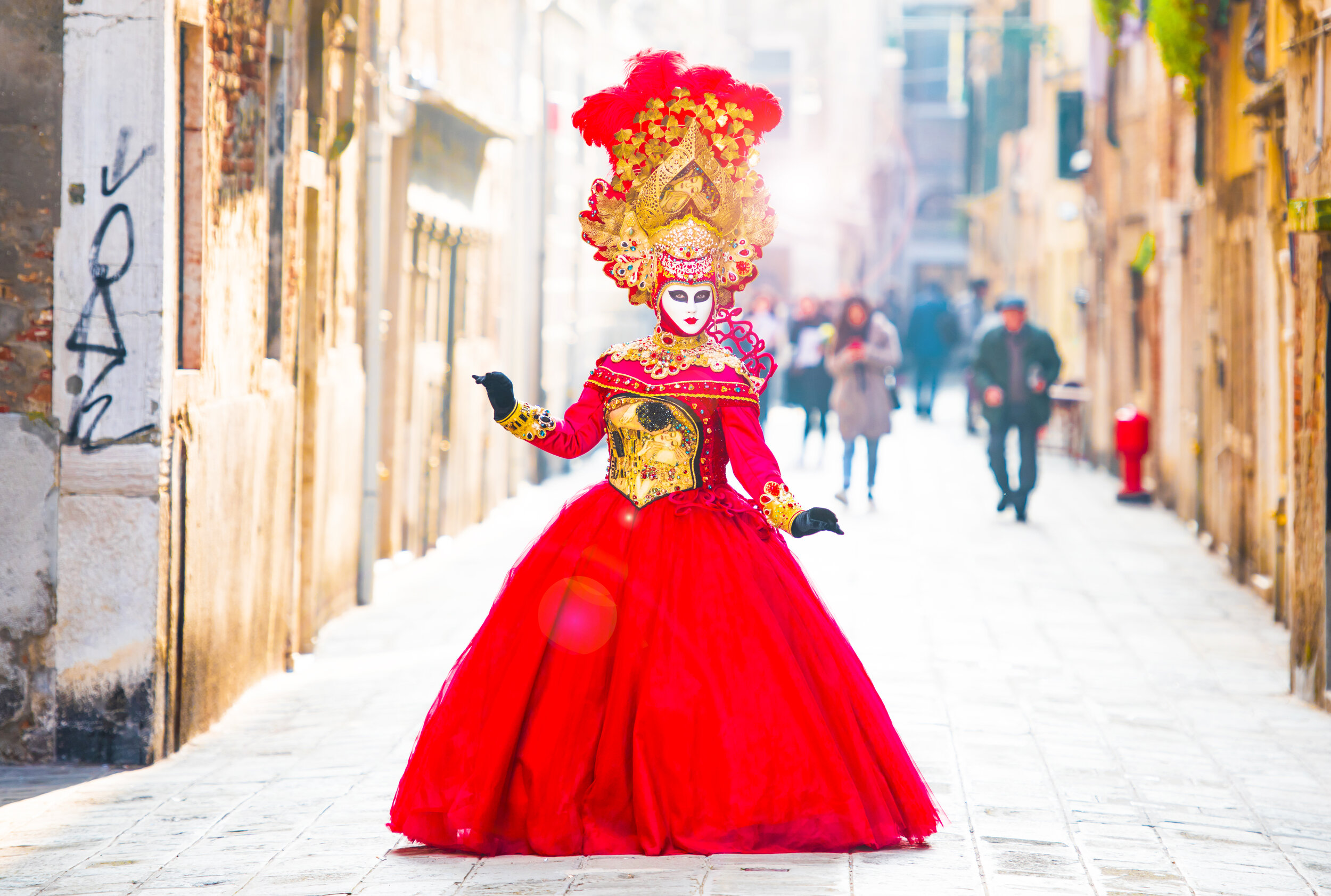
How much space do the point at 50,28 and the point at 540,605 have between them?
8.91ft

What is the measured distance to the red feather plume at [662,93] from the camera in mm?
5059

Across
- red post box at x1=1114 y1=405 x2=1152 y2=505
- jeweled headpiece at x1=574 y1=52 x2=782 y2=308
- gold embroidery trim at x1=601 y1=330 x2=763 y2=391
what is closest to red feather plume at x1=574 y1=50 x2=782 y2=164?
jeweled headpiece at x1=574 y1=52 x2=782 y2=308

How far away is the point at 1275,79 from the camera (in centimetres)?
875

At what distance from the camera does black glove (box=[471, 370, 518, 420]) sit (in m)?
4.88

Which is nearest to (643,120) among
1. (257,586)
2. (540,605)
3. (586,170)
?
(540,605)

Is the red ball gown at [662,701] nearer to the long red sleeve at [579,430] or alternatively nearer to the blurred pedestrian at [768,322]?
the long red sleeve at [579,430]

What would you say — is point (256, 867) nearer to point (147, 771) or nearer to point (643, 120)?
point (147, 771)

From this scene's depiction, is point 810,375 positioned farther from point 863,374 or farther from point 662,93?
point 662,93

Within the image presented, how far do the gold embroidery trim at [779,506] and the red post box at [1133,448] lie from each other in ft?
33.9

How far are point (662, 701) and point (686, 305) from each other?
46.0 inches

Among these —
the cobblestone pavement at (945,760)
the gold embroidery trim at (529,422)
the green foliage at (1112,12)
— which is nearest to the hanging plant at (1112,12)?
the green foliage at (1112,12)

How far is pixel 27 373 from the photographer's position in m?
5.93

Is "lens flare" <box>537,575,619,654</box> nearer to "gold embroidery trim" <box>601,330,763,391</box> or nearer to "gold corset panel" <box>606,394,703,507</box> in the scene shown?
"gold corset panel" <box>606,394,703,507</box>

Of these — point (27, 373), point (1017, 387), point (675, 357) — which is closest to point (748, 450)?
point (675, 357)
